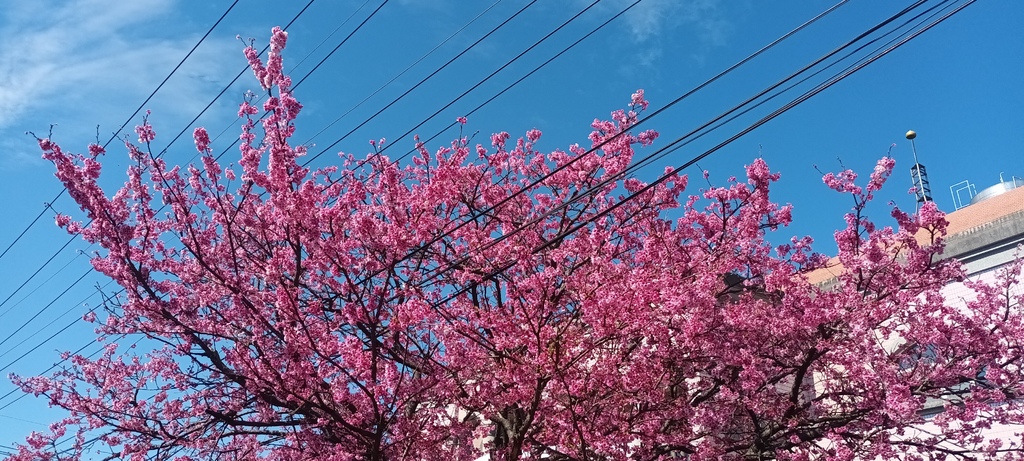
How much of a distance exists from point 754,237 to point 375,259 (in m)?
5.89

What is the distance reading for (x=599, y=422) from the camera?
9.49 meters

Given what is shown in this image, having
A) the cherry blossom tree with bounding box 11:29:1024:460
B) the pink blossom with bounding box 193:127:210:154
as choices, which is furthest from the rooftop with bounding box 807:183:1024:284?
the pink blossom with bounding box 193:127:210:154

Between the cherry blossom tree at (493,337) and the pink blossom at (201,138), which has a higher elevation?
the pink blossom at (201,138)

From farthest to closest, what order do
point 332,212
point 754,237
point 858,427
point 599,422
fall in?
1. point 754,237
2. point 858,427
3. point 599,422
4. point 332,212

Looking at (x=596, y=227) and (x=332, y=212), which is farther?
(x=596, y=227)

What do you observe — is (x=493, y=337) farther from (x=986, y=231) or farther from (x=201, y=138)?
(x=986, y=231)

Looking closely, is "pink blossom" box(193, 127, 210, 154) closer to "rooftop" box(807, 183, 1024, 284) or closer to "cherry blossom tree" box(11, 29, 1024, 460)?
"cherry blossom tree" box(11, 29, 1024, 460)

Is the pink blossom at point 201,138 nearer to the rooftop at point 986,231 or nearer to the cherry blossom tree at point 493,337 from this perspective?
the cherry blossom tree at point 493,337

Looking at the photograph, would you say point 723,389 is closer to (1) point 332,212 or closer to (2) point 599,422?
(2) point 599,422

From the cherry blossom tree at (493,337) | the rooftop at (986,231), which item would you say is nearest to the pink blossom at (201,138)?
the cherry blossom tree at (493,337)

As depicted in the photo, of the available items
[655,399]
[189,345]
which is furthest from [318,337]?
[655,399]

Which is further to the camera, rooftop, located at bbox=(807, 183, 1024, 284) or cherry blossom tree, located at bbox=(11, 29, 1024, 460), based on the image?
rooftop, located at bbox=(807, 183, 1024, 284)

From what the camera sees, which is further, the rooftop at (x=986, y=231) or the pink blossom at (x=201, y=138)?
the rooftop at (x=986, y=231)

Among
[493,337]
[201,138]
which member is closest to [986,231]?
[493,337]
